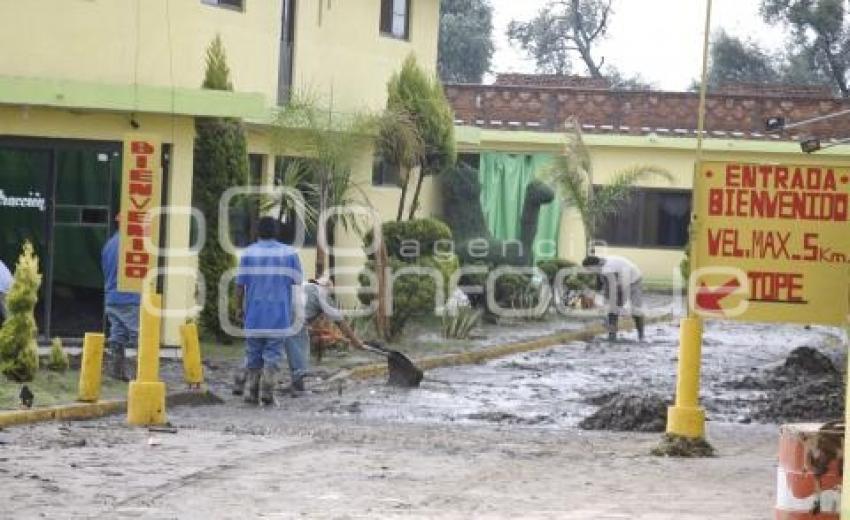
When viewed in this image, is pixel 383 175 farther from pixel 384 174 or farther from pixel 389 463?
pixel 389 463

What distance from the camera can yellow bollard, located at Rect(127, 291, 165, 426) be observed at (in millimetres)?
15914

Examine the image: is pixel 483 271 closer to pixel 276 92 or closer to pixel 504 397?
pixel 276 92

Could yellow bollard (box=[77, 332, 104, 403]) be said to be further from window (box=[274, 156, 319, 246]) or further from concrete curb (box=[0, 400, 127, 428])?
window (box=[274, 156, 319, 246])

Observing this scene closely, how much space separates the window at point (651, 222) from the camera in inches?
1820

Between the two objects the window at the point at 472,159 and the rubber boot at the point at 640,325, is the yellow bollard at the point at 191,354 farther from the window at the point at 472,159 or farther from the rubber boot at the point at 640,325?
the window at the point at 472,159

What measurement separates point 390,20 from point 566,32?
4629 centimetres

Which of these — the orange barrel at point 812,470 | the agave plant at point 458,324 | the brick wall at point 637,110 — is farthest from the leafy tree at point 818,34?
the orange barrel at point 812,470

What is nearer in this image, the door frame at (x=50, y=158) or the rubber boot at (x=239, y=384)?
the rubber boot at (x=239, y=384)

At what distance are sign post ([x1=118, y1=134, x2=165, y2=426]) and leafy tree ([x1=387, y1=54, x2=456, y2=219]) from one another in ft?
40.8

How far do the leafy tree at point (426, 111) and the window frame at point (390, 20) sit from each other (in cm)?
93

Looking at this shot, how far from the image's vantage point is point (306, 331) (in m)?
19.9

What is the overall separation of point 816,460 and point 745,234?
16.1ft

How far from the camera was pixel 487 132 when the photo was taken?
144 feet

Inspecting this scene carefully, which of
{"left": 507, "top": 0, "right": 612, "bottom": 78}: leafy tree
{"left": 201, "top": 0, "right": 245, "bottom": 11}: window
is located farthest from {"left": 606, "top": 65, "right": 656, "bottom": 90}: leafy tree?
{"left": 201, "top": 0, "right": 245, "bottom": 11}: window
